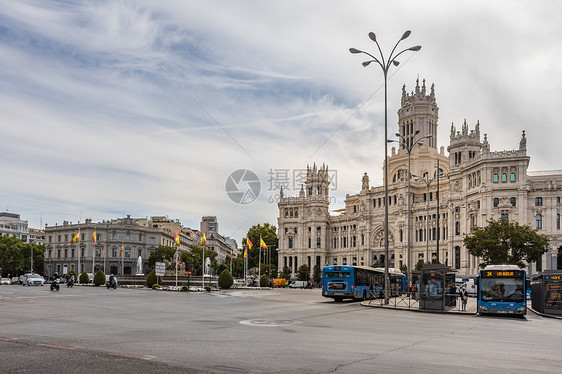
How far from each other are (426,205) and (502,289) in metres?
69.3

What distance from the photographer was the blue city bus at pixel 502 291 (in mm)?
28250

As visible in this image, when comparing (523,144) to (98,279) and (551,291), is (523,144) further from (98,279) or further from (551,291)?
(98,279)

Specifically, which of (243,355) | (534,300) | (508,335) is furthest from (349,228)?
(243,355)

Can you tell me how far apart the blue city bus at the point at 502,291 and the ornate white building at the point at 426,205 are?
25456 mm

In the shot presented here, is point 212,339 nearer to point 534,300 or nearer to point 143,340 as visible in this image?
point 143,340

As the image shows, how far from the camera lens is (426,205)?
317ft

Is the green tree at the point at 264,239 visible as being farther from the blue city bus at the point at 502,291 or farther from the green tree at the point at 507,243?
the blue city bus at the point at 502,291

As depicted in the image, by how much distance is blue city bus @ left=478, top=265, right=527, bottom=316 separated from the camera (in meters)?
28.2

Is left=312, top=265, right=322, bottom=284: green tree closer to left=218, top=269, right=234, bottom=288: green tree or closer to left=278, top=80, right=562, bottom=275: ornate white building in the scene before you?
left=278, top=80, right=562, bottom=275: ornate white building

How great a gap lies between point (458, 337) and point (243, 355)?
27.6ft

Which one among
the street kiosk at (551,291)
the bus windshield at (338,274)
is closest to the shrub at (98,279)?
the bus windshield at (338,274)

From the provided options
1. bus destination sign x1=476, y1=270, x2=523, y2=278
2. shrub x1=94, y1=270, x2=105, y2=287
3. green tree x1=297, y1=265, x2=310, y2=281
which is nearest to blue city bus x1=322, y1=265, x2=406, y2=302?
bus destination sign x1=476, y1=270, x2=523, y2=278

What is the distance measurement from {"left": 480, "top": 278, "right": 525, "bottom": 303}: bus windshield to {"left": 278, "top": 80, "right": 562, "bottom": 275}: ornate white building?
2550 centimetres

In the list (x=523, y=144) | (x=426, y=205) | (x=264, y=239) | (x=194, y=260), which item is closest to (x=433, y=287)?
(x=523, y=144)
